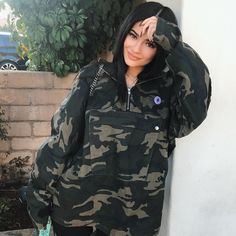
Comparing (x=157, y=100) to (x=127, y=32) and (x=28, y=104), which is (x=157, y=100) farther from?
(x=28, y=104)

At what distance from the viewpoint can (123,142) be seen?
1.77 m

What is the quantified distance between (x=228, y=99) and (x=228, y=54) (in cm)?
22

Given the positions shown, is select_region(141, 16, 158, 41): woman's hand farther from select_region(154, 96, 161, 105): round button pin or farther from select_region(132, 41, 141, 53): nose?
select_region(154, 96, 161, 105): round button pin

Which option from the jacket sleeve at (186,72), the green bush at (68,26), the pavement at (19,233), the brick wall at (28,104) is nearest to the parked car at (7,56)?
the brick wall at (28,104)

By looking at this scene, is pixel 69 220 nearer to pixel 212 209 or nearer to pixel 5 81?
pixel 212 209

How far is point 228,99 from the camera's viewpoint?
1959 mm

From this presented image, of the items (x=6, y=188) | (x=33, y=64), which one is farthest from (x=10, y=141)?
(x=33, y=64)

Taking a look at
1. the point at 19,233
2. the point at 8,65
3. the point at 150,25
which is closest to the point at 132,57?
the point at 150,25

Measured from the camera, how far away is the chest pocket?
1771mm

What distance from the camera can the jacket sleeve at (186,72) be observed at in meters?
1.63

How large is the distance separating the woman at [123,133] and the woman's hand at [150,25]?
0.06 feet

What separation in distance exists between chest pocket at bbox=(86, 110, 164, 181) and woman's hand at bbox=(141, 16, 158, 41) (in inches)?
13.8

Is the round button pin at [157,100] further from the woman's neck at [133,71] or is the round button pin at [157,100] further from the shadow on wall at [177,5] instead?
the shadow on wall at [177,5]

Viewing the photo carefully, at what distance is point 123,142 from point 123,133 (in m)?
0.04
